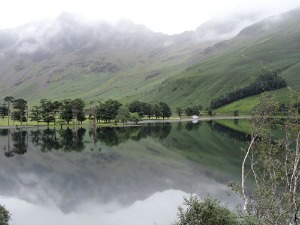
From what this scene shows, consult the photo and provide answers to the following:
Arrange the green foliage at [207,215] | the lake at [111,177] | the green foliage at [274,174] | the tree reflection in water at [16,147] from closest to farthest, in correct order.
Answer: the green foliage at [274,174] → the green foliage at [207,215] → the lake at [111,177] → the tree reflection in water at [16,147]

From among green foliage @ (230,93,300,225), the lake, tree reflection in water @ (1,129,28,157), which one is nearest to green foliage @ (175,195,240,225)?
green foliage @ (230,93,300,225)

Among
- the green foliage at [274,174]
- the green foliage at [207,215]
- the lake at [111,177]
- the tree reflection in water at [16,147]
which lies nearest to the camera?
the green foliage at [274,174]

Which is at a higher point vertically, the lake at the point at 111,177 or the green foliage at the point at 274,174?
the green foliage at the point at 274,174

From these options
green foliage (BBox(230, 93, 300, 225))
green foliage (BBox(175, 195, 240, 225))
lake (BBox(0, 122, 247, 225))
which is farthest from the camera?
lake (BBox(0, 122, 247, 225))

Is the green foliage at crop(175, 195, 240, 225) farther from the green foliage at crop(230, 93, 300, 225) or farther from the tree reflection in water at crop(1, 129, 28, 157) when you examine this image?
the tree reflection in water at crop(1, 129, 28, 157)

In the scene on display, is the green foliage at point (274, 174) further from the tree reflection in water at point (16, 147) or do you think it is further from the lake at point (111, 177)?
the tree reflection in water at point (16, 147)

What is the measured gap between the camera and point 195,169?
96250mm

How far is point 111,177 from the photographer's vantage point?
8906 centimetres

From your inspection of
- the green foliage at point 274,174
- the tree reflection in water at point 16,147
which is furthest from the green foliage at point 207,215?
the tree reflection in water at point 16,147

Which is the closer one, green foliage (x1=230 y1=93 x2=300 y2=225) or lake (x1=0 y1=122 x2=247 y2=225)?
green foliage (x1=230 y1=93 x2=300 y2=225)

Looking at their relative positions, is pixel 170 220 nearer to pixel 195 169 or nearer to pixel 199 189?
pixel 199 189

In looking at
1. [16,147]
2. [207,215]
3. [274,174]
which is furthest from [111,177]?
[16,147]

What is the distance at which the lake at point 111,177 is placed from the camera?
6238 cm

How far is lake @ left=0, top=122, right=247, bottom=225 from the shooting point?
2456 inches
